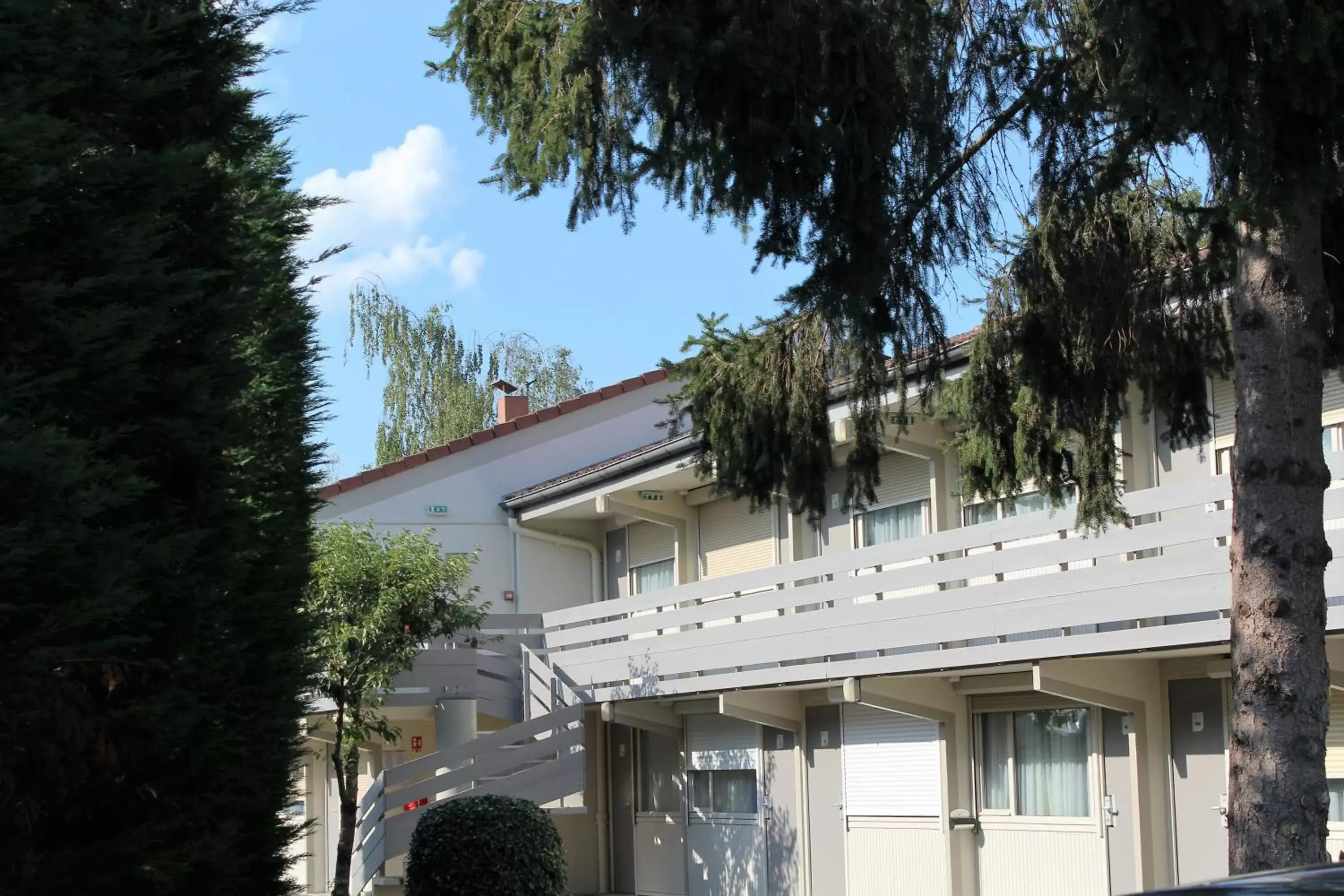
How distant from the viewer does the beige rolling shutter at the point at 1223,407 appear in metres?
13.7

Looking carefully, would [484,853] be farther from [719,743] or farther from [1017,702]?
[719,743]

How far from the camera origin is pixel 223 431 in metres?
6.89

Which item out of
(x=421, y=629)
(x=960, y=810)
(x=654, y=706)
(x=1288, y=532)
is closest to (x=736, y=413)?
(x=1288, y=532)

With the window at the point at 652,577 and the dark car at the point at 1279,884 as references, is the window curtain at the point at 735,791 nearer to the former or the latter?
the window at the point at 652,577

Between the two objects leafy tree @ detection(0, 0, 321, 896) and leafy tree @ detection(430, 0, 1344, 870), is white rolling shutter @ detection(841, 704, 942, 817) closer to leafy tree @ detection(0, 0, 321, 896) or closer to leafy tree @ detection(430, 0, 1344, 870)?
leafy tree @ detection(430, 0, 1344, 870)

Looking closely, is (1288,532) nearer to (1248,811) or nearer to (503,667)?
(1248,811)

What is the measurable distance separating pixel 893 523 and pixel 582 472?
6.00 metres

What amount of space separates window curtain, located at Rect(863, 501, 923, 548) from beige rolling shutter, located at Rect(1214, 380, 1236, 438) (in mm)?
4443

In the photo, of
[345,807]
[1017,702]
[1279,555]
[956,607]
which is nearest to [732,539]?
[1017,702]

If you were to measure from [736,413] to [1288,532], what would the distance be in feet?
12.5

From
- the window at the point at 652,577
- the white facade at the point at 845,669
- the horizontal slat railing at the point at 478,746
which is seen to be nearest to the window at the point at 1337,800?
the white facade at the point at 845,669

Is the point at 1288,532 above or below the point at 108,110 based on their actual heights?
below

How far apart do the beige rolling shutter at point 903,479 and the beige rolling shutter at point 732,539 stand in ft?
7.05

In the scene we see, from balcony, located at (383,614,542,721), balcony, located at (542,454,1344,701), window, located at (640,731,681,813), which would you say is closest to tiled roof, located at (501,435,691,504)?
balcony, located at (542,454,1344,701)
